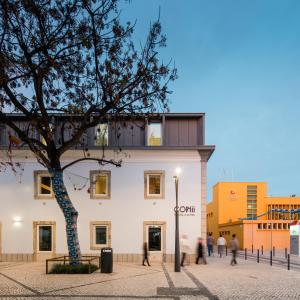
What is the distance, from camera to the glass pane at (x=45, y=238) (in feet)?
70.0

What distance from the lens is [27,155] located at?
851 inches

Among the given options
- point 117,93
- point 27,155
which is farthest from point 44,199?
point 117,93

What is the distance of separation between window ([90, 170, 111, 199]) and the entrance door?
9.78 ft

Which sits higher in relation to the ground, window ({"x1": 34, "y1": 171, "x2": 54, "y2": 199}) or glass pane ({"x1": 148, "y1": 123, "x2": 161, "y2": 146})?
glass pane ({"x1": 148, "y1": 123, "x2": 161, "y2": 146})

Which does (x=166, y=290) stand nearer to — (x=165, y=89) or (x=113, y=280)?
(x=113, y=280)

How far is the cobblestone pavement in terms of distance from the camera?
437 inches

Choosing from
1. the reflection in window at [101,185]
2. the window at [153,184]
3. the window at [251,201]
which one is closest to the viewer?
the window at [153,184]

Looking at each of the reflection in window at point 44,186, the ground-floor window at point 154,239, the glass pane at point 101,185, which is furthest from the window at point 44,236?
the ground-floor window at point 154,239

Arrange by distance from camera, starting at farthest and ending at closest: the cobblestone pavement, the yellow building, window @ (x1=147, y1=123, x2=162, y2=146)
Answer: the yellow building
window @ (x1=147, y1=123, x2=162, y2=146)
the cobblestone pavement

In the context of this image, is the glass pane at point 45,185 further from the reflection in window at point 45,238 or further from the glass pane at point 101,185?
the glass pane at point 101,185

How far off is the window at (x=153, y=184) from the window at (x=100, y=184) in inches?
85.1

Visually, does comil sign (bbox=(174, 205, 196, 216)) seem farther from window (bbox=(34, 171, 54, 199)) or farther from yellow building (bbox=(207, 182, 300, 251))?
yellow building (bbox=(207, 182, 300, 251))

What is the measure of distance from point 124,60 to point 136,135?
8.22m

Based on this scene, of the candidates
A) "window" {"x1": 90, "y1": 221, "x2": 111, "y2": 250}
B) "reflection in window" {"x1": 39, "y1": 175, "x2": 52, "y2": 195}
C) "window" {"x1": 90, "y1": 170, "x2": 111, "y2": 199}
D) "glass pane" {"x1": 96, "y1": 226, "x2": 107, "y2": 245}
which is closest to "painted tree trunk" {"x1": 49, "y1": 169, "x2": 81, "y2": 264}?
"window" {"x1": 90, "y1": 221, "x2": 111, "y2": 250}
